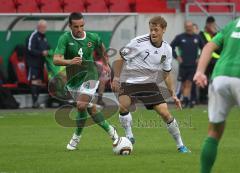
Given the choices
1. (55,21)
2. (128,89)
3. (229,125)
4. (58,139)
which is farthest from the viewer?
(55,21)

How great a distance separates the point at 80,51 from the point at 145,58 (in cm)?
106

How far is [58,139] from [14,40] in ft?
32.2

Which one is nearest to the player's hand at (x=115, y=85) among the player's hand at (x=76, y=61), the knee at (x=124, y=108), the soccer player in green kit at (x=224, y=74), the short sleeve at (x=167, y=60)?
the knee at (x=124, y=108)

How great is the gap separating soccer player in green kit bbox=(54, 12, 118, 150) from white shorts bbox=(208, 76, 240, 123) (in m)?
4.76

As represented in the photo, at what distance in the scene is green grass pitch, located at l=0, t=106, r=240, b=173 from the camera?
1203 cm

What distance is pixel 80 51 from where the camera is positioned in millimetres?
14555

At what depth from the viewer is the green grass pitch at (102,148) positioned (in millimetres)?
12031

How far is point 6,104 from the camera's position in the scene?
81.7 ft

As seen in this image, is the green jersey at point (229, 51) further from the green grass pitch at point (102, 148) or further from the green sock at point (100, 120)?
the green sock at point (100, 120)

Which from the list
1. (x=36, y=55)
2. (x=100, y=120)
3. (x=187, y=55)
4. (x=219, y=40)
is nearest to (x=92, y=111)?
(x=100, y=120)

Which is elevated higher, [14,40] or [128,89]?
[128,89]

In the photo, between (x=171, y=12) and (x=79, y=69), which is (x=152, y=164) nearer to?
(x=79, y=69)

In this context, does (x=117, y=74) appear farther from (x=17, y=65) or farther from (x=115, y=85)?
(x=17, y=65)

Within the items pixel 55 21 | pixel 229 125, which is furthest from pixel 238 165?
pixel 55 21
